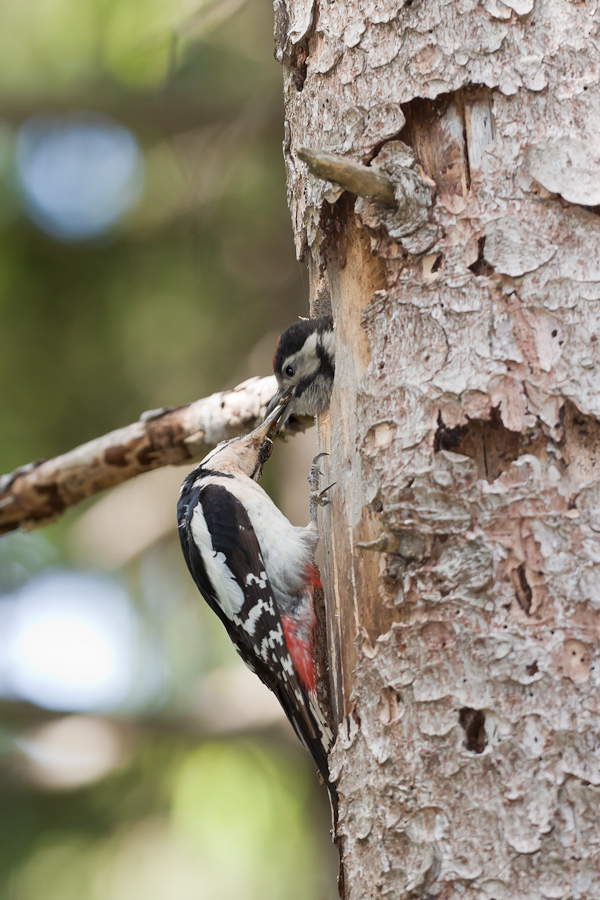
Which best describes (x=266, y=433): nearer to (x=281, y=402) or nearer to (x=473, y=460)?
(x=281, y=402)

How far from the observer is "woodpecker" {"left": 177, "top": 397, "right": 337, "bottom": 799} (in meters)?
2.26

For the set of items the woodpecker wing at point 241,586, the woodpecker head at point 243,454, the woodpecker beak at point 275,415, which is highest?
the woodpecker beak at point 275,415

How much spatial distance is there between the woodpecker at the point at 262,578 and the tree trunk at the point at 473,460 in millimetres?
477

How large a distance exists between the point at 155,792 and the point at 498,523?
363cm

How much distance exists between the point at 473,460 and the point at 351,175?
556mm

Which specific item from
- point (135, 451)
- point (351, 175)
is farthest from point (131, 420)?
point (351, 175)

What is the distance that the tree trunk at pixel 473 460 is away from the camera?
137 centimetres

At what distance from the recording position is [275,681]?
92.8 inches

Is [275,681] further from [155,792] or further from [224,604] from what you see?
[155,792]

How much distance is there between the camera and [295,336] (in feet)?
8.01

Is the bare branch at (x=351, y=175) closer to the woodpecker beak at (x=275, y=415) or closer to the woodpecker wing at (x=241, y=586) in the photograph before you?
the woodpecker beak at (x=275, y=415)

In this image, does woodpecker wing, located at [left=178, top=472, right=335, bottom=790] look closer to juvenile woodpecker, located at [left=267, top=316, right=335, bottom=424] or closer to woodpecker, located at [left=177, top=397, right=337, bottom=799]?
woodpecker, located at [left=177, top=397, right=337, bottom=799]

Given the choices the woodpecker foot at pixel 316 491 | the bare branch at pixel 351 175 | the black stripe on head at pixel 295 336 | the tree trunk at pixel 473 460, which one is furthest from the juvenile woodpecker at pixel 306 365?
the bare branch at pixel 351 175

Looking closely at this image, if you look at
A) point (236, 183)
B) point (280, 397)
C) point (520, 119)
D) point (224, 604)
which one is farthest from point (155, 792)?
point (520, 119)
